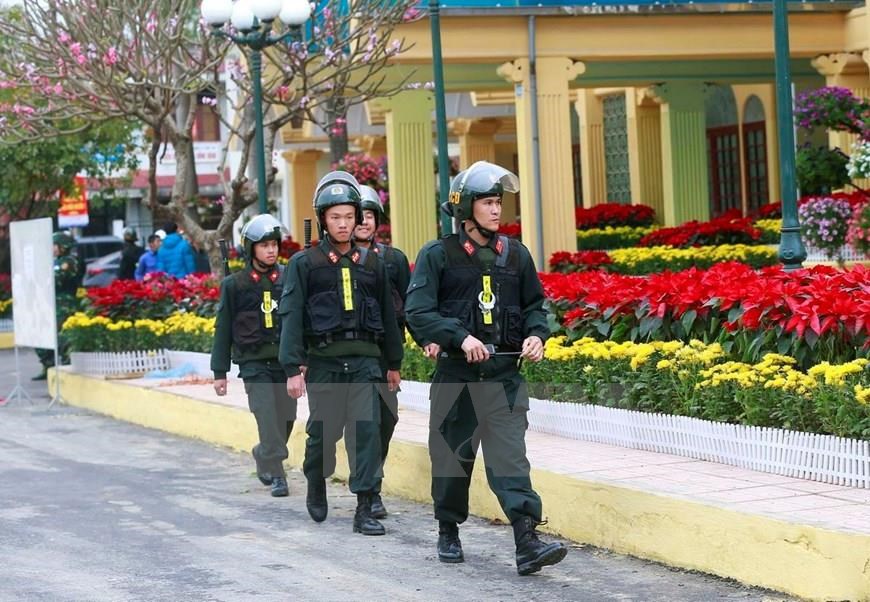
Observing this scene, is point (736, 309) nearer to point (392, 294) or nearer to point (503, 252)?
point (392, 294)

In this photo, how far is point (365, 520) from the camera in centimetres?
962

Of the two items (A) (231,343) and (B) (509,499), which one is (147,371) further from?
(B) (509,499)

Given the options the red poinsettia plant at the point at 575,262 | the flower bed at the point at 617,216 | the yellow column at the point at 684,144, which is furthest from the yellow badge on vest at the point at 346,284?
the flower bed at the point at 617,216

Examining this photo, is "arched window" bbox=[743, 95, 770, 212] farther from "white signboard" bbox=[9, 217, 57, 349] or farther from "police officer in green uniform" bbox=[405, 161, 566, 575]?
"police officer in green uniform" bbox=[405, 161, 566, 575]

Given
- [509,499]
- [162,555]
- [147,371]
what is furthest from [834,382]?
[147,371]

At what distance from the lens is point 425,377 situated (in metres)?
13.6

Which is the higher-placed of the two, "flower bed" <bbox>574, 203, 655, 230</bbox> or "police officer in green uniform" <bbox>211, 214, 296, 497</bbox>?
"flower bed" <bbox>574, 203, 655, 230</bbox>

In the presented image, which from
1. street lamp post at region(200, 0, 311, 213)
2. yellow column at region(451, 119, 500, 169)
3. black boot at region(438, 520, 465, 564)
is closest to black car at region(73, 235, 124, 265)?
yellow column at region(451, 119, 500, 169)

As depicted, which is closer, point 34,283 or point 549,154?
point 34,283

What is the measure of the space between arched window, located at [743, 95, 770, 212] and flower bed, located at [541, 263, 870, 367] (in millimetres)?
21272

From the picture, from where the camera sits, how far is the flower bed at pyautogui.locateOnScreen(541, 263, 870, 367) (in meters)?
9.23

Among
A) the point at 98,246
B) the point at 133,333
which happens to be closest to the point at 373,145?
the point at 98,246

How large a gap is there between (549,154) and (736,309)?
43.6ft

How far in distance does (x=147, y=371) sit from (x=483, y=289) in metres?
10.5
